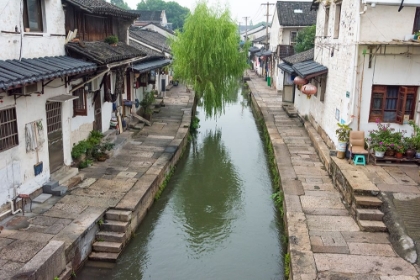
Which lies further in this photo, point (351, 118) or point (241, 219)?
Result: point (351, 118)

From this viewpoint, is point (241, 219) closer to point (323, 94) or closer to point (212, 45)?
point (323, 94)

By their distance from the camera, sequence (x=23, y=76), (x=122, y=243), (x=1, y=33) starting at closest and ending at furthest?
1. (x=23, y=76)
2. (x=1, y=33)
3. (x=122, y=243)

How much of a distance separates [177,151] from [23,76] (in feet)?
28.6

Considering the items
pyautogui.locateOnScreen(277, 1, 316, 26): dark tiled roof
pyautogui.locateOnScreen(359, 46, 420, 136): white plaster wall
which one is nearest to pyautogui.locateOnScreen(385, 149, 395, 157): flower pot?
pyautogui.locateOnScreen(359, 46, 420, 136): white plaster wall

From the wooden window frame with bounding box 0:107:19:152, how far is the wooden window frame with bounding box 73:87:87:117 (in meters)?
3.48

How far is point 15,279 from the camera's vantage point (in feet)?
21.5

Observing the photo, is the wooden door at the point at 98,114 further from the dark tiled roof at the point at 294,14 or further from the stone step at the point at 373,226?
the dark tiled roof at the point at 294,14

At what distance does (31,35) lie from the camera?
9.73 m

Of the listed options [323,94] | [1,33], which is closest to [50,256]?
[1,33]

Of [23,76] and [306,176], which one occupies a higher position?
[23,76]

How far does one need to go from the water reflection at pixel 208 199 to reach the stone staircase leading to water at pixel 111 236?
175 centimetres

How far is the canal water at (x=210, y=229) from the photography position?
29.7ft

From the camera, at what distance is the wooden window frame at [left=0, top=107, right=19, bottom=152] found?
8.74 metres

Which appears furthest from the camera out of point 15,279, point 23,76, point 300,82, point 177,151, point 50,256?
point 300,82
